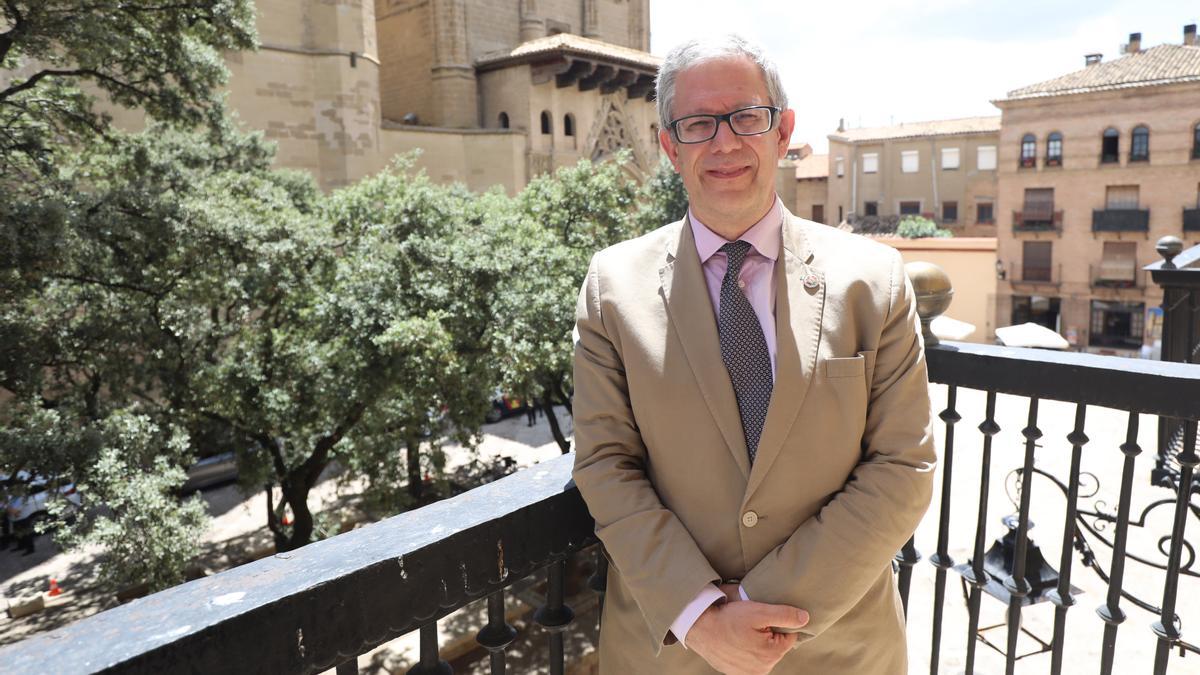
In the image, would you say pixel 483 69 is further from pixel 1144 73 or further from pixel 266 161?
pixel 1144 73

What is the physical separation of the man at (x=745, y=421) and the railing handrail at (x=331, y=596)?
0.48ft

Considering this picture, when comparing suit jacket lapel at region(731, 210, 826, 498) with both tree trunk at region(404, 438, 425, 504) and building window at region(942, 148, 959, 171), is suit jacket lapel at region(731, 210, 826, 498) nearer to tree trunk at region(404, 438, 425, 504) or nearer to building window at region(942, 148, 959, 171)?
tree trunk at region(404, 438, 425, 504)

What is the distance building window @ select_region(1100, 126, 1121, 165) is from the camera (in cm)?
2704

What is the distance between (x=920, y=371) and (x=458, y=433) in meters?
9.62

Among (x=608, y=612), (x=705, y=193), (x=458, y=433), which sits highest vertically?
(x=705, y=193)

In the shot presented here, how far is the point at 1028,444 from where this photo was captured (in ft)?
6.56

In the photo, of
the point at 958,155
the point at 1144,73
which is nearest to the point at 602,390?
the point at 1144,73

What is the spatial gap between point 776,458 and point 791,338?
234mm

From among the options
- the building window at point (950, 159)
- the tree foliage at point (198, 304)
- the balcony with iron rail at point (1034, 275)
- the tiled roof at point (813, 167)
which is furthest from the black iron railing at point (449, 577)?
the tiled roof at point (813, 167)

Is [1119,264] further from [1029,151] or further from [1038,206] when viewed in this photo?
[1029,151]

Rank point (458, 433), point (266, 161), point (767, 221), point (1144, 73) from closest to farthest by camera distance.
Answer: point (767, 221) < point (458, 433) < point (266, 161) < point (1144, 73)

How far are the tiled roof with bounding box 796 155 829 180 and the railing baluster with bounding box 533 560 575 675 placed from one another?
44.0m

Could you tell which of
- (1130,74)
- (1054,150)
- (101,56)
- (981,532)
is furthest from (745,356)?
(1130,74)

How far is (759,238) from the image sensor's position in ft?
5.25
